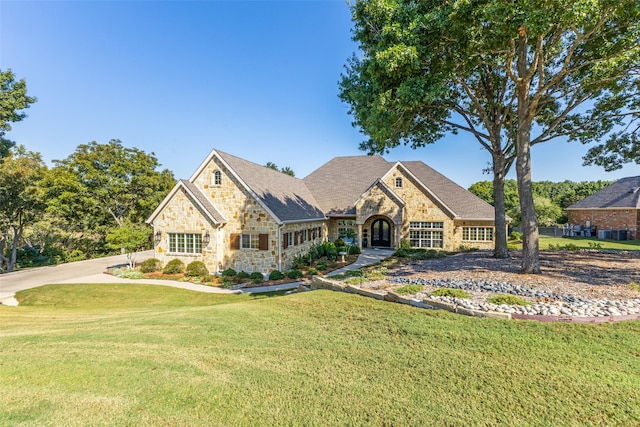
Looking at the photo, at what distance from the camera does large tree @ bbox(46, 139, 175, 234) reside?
90.3 feet

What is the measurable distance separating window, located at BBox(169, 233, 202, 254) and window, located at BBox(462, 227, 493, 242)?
19624 millimetres

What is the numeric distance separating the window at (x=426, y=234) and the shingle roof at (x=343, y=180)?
17.0ft

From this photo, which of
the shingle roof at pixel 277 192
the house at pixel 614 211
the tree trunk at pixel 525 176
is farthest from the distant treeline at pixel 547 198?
the tree trunk at pixel 525 176

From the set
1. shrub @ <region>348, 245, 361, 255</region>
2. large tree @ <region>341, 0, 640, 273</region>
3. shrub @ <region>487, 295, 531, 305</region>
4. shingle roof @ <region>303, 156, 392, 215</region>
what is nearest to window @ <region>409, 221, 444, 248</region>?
shrub @ <region>348, 245, 361, 255</region>

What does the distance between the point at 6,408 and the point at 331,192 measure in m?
25.6

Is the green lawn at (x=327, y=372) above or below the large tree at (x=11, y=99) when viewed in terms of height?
below

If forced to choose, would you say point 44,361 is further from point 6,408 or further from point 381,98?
point 381,98

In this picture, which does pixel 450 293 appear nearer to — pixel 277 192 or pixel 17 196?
pixel 277 192

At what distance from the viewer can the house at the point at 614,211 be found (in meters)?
30.0

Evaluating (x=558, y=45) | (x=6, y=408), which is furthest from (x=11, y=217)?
(x=558, y=45)

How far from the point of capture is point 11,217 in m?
24.6

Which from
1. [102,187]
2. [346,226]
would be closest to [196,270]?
[346,226]

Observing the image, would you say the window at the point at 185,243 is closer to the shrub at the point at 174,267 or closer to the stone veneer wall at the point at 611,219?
the shrub at the point at 174,267

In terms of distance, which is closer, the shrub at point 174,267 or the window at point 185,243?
the shrub at point 174,267
